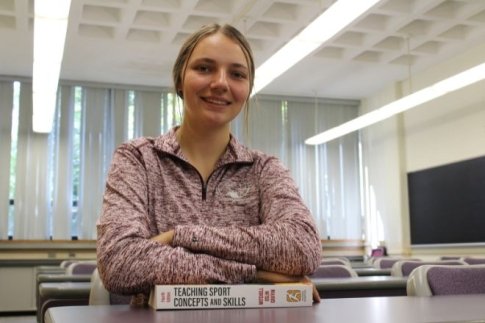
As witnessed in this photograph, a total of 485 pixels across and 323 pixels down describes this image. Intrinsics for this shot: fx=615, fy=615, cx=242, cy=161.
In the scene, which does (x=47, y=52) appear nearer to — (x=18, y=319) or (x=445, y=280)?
(x=18, y=319)

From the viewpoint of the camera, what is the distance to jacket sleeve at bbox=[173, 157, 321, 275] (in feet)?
4.09

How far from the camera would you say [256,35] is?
6.79 metres

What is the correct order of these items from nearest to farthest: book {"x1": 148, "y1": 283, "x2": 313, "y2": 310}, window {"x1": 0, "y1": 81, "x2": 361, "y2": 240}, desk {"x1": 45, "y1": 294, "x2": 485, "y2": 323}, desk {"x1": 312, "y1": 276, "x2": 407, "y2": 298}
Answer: desk {"x1": 45, "y1": 294, "x2": 485, "y2": 323} < book {"x1": 148, "y1": 283, "x2": 313, "y2": 310} < desk {"x1": 312, "y1": 276, "x2": 407, "y2": 298} < window {"x1": 0, "y1": 81, "x2": 361, "y2": 240}

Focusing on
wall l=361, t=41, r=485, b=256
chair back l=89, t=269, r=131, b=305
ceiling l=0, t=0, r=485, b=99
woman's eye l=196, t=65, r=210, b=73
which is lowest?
chair back l=89, t=269, r=131, b=305

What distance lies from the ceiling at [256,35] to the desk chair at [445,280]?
180 inches

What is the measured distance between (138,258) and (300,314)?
0.38 m

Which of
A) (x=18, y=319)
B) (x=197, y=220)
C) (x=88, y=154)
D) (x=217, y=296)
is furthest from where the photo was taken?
(x=88, y=154)

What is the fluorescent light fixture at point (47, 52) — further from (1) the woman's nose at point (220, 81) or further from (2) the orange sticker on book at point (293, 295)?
(2) the orange sticker on book at point (293, 295)

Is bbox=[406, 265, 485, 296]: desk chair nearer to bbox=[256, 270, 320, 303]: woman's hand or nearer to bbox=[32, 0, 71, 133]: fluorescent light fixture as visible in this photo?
bbox=[256, 270, 320, 303]: woman's hand

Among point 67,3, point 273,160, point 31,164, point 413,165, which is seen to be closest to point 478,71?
point 413,165

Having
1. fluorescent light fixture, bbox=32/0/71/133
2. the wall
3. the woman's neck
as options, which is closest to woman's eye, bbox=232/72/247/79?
the woman's neck

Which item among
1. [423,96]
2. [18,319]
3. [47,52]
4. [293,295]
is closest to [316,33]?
[423,96]

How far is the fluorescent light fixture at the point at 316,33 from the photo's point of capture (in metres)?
4.34

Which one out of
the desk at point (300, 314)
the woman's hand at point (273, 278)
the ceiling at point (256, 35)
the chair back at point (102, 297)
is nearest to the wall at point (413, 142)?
the ceiling at point (256, 35)
